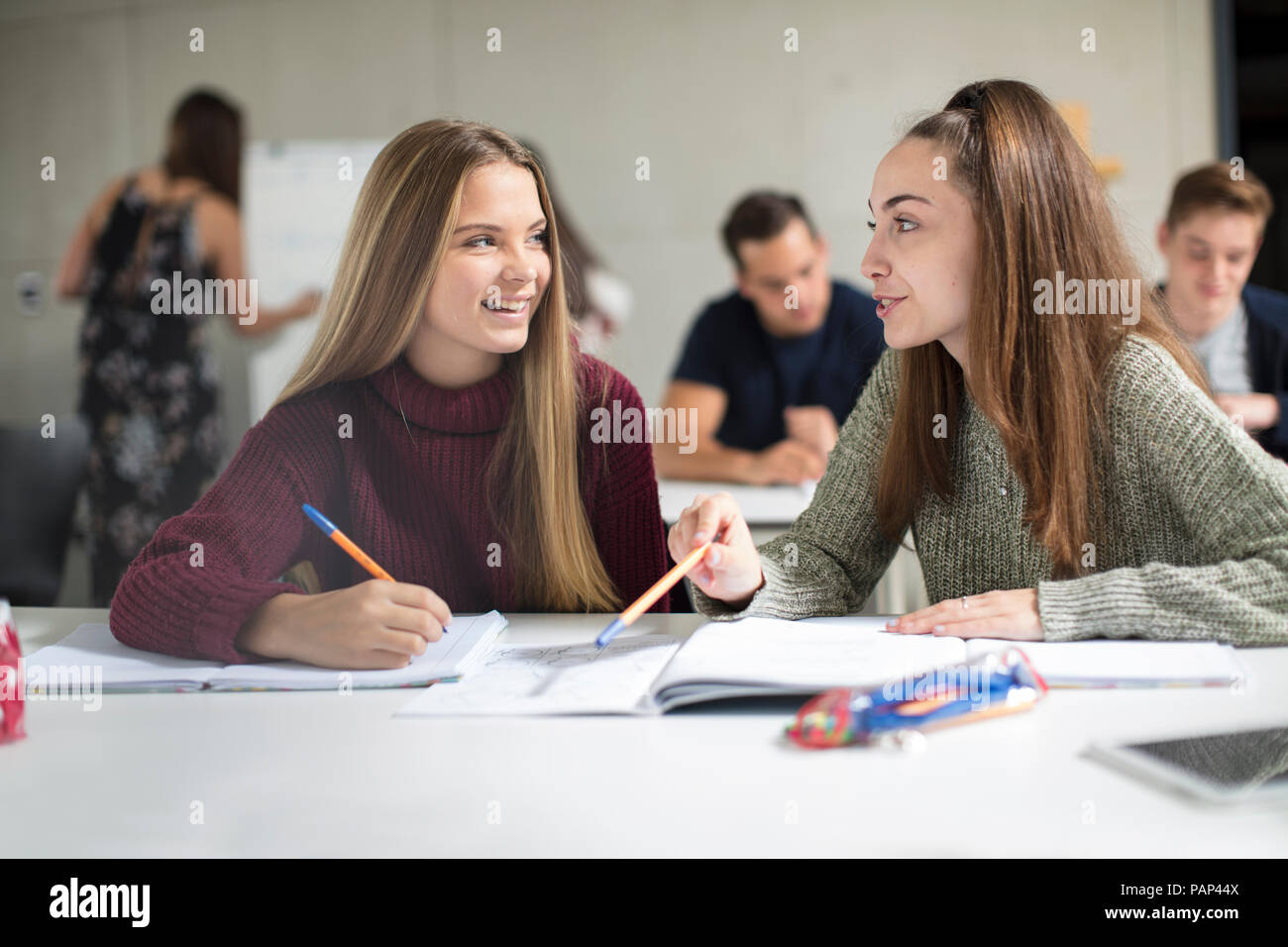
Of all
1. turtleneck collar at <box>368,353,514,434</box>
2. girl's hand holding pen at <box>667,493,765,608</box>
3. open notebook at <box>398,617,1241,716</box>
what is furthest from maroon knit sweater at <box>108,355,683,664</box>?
open notebook at <box>398,617,1241,716</box>

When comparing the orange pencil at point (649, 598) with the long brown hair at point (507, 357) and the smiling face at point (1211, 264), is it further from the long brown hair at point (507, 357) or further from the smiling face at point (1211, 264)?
the smiling face at point (1211, 264)

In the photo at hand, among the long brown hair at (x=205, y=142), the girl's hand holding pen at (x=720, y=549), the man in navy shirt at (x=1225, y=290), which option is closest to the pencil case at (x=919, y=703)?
the girl's hand holding pen at (x=720, y=549)

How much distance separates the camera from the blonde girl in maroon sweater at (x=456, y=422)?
1319 millimetres

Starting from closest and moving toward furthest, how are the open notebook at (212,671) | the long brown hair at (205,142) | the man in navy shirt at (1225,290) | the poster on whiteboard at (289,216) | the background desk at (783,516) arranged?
the open notebook at (212,671) → the background desk at (783,516) → the man in navy shirt at (1225,290) → the long brown hair at (205,142) → the poster on whiteboard at (289,216)

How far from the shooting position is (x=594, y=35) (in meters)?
3.83

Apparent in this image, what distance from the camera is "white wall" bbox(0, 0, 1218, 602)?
12.1 ft

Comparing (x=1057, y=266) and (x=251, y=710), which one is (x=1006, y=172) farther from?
(x=251, y=710)

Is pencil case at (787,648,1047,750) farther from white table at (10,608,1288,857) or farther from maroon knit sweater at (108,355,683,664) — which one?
maroon knit sweater at (108,355,683,664)

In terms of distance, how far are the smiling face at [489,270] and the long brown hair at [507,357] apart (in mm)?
14

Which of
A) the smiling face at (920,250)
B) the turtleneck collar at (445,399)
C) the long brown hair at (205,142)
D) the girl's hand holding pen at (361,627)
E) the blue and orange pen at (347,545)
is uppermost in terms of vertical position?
the long brown hair at (205,142)

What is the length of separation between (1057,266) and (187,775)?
0.94 m

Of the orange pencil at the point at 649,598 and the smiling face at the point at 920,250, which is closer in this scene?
the orange pencil at the point at 649,598

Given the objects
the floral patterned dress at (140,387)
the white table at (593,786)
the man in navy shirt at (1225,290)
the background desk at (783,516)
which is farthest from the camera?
the floral patterned dress at (140,387)
